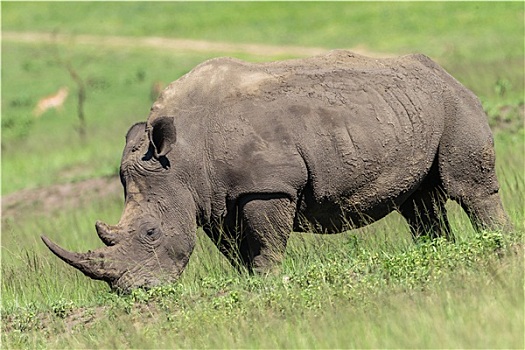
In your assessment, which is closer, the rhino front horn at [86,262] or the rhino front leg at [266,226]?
the rhino front horn at [86,262]

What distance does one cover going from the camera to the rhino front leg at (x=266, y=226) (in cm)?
812

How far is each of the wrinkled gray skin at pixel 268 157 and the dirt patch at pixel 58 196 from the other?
7538 mm

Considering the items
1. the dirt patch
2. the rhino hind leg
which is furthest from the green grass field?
the rhino hind leg

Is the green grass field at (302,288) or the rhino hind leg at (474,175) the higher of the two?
the rhino hind leg at (474,175)

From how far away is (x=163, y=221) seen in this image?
27.3ft

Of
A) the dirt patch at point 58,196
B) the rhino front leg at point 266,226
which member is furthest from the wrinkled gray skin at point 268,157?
the dirt patch at point 58,196

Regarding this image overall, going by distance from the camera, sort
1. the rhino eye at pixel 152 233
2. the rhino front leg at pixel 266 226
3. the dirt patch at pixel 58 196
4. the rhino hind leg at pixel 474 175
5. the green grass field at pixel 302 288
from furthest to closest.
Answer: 1. the dirt patch at pixel 58 196
2. the rhino hind leg at pixel 474 175
3. the rhino eye at pixel 152 233
4. the rhino front leg at pixel 266 226
5. the green grass field at pixel 302 288

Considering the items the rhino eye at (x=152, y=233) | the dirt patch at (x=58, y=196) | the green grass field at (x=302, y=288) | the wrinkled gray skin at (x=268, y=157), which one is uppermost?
the wrinkled gray skin at (x=268, y=157)

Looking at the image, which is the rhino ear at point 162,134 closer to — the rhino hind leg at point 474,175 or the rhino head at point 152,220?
the rhino head at point 152,220

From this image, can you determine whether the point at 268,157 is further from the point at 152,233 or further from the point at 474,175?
the point at 474,175

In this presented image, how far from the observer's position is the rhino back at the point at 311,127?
8.12 meters

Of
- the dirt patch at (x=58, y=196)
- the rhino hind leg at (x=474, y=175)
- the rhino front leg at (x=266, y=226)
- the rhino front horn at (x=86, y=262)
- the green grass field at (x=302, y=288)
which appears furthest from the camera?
the dirt patch at (x=58, y=196)

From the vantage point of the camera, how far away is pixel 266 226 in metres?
8.12

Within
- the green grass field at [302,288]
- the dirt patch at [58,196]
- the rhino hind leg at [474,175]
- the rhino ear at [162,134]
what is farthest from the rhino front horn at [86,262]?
the dirt patch at [58,196]
